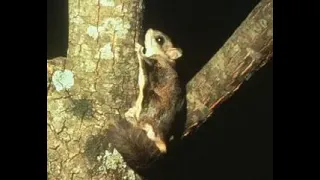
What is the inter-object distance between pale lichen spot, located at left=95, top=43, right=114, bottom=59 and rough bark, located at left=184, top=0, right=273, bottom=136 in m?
0.28

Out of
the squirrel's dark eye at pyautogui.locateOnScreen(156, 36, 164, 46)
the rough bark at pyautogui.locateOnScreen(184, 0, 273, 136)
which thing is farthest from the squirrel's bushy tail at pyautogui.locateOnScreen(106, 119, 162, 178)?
the squirrel's dark eye at pyautogui.locateOnScreen(156, 36, 164, 46)

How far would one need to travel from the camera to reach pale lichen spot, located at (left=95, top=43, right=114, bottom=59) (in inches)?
54.9

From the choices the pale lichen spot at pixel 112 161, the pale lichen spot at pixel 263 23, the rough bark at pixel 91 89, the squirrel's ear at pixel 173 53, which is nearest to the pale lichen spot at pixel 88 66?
the rough bark at pixel 91 89

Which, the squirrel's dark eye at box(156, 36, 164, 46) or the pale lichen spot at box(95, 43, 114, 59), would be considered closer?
the pale lichen spot at box(95, 43, 114, 59)

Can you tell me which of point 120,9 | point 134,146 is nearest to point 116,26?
point 120,9

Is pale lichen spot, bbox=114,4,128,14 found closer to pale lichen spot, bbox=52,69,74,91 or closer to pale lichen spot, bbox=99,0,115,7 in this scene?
pale lichen spot, bbox=99,0,115,7

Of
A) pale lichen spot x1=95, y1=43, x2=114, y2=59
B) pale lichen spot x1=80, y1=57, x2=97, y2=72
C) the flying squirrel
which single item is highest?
pale lichen spot x1=95, y1=43, x2=114, y2=59

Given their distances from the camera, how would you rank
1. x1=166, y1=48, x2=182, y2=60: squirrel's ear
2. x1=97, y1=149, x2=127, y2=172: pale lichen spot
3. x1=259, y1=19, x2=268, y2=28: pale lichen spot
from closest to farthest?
x1=97, y1=149, x2=127, y2=172: pale lichen spot → x1=259, y1=19, x2=268, y2=28: pale lichen spot → x1=166, y1=48, x2=182, y2=60: squirrel's ear

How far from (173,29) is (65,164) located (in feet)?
4.97

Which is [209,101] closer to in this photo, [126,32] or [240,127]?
[126,32]

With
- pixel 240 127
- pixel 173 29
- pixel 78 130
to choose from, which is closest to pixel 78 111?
pixel 78 130

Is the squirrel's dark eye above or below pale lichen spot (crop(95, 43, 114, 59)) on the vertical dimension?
below

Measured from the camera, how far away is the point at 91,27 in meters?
1.40

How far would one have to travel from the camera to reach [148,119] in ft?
4.76
